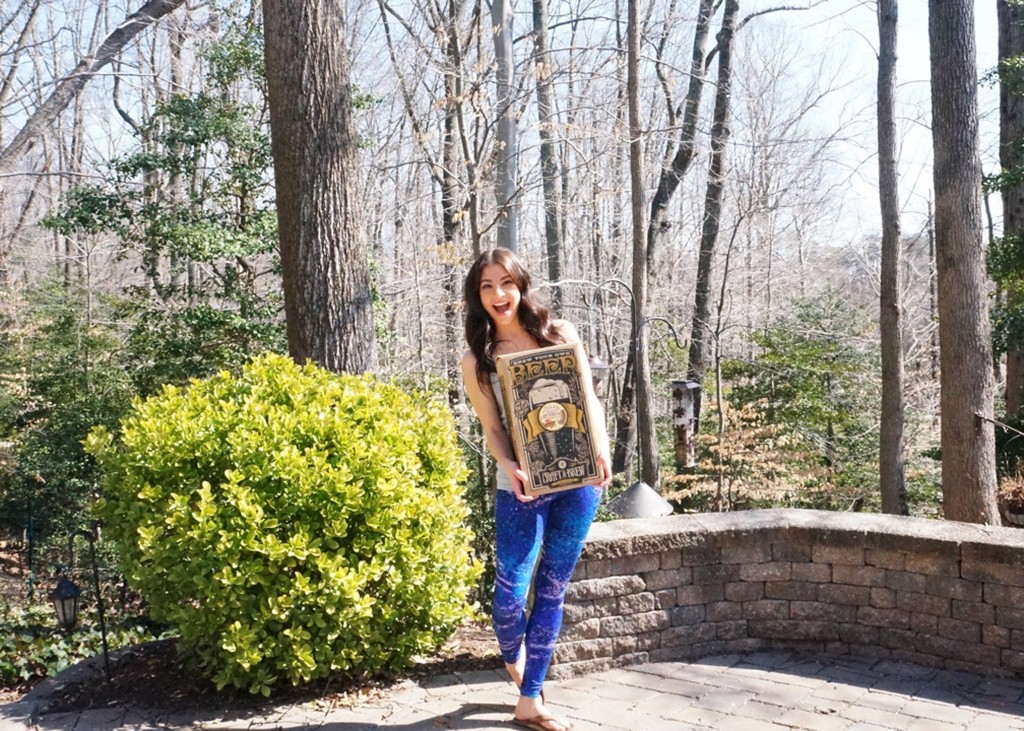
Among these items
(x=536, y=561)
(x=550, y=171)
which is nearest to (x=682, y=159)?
(x=550, y=171)

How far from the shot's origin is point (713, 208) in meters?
15.2

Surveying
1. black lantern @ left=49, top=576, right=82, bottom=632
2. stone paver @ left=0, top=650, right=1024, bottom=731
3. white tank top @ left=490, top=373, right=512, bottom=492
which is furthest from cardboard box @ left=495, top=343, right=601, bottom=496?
black lantern @ left=49, top=576, right=82, bottom=632

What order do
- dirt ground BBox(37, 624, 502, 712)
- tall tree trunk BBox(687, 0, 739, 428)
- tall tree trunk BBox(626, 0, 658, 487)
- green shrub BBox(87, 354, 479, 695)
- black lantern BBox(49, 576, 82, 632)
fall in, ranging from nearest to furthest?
green shrub BBox(87, 354, 479, 695)
dirt ground BBox(37, 624, 502, 712)
black lantern BBox(49, 576, 82, 632)
tall tree trunk BBox(626, 0, 658, 487)
tall tree trunk BBox(687, 0, 739, 428)

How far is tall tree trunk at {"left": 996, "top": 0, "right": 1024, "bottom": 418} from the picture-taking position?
11469 mm

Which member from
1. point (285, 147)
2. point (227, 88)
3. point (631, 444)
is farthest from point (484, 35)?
point (285, 147)

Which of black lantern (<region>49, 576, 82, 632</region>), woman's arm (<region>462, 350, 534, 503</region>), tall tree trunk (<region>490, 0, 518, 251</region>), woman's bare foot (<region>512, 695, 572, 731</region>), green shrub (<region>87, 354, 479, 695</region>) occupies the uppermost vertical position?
tall tree trunk (<region>490, 0, 518, 251</region>)

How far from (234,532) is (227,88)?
7.73 metres

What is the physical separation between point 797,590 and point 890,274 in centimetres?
686

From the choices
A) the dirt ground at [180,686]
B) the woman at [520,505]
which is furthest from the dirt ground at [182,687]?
the woman at [520,505]

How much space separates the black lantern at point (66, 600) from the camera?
372cm

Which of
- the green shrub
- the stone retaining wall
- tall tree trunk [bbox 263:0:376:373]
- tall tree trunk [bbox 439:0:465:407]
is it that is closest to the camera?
the green shrub

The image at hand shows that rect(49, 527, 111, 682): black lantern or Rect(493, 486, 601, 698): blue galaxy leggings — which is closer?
Rect(493, 486, 601, 698): blue galaxy leggings

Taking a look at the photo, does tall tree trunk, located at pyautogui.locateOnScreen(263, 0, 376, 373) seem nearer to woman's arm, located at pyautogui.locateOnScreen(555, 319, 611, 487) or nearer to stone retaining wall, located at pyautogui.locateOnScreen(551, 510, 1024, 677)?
stone retaining wall, located at pyautogui.locateOnScreen(551, 510, 1024, 677)

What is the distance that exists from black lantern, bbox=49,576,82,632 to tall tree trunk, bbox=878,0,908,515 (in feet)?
27.8
